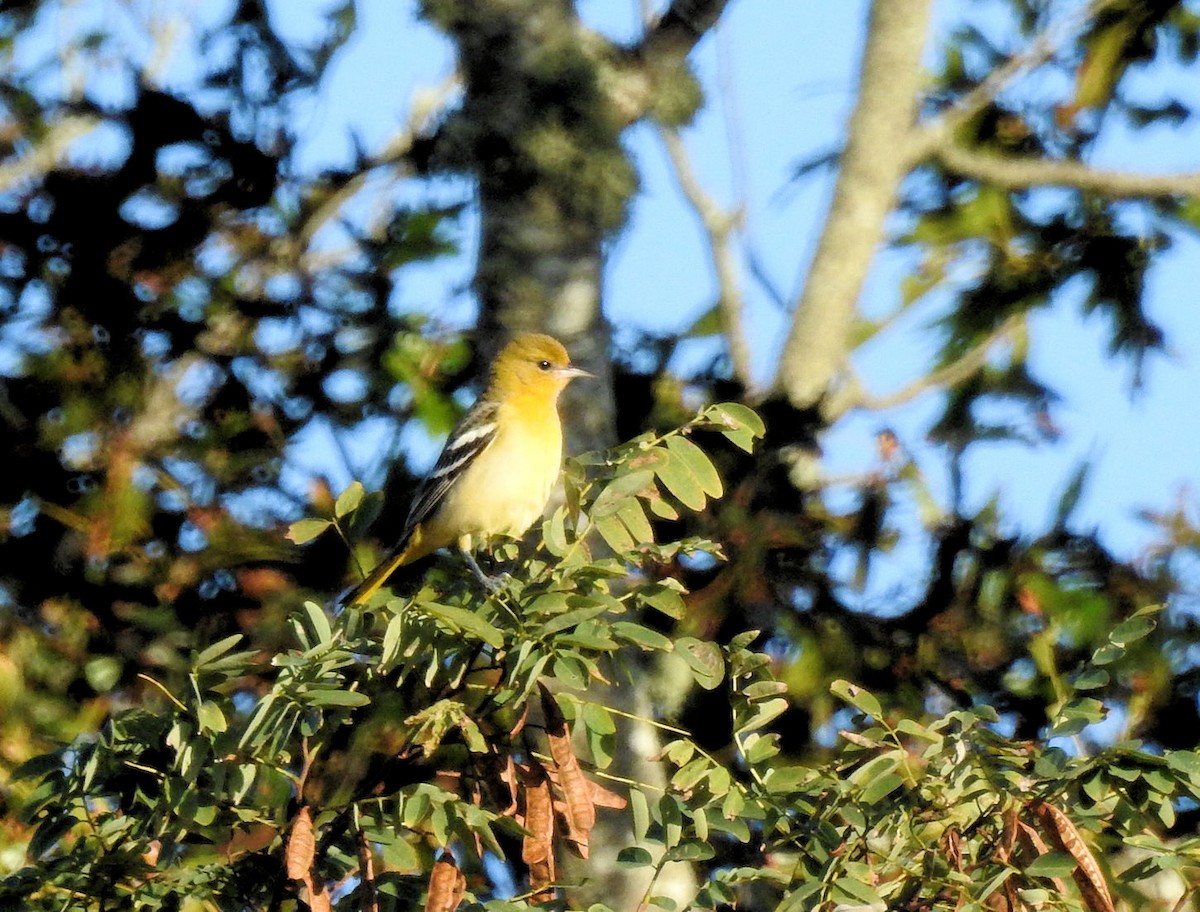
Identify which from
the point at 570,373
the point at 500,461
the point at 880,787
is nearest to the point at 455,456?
the point at 500,461

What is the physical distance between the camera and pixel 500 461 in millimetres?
5445

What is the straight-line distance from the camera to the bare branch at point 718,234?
7813 millimetres

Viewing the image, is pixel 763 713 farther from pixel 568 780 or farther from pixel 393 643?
pixel 393 643

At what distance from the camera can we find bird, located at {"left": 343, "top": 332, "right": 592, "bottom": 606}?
199 inches

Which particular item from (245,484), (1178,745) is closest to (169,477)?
(245,484)

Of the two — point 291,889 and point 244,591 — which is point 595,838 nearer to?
point 244,591

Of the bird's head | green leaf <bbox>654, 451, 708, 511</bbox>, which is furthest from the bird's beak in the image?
green leaf <bbox>654, 451, 708, 511</bbox>

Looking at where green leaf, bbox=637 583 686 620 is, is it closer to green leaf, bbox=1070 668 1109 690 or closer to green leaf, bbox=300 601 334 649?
green leaf, bbox=300 601 334 649

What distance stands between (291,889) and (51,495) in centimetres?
181

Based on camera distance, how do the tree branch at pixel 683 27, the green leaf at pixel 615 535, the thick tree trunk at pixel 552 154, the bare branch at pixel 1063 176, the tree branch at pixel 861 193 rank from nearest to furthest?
the green leaf at pixel 615 535 < the thick tree trunk at pixel 552 154 < the tree branch at pixel 683 27 < the tree branch at pixel 861 193 < the bare branch at pixel 1063 176

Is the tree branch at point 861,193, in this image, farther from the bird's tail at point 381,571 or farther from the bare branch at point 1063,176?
the bird's tail at point 381,571

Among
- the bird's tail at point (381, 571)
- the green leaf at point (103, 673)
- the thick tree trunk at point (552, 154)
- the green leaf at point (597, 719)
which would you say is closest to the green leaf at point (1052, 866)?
the green leaf at point (597, 719)

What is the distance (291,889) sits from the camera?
277cm

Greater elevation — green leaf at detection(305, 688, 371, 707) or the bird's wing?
green leaf at detection(305, 688, 371, 707)
